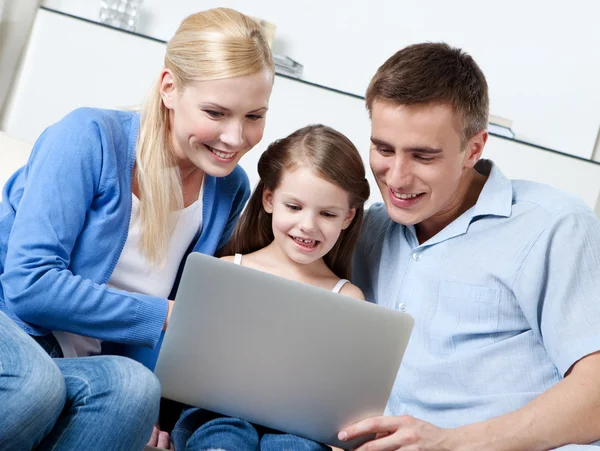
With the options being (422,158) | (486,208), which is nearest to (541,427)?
(486,208)

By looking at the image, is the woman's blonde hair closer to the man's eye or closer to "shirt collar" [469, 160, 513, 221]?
the man's eye

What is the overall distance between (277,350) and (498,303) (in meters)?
0.47

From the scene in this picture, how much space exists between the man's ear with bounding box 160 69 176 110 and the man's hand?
71 cm

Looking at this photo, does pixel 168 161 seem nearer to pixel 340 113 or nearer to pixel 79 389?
pixel 79 389

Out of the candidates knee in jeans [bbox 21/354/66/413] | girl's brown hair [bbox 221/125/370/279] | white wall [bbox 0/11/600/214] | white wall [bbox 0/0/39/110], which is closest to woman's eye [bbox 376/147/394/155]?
girl's brown hair [bbox 221/125/370/279]

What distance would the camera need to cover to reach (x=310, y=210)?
69.1 inches

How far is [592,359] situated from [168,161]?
859 millimetres

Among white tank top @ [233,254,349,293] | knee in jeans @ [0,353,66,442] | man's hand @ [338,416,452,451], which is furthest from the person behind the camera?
white tank top @ [233,254,349,293]

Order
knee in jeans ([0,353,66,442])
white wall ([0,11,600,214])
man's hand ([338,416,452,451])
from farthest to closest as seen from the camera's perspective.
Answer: white wall ([0,11,600,214]), man's hand ([338,416,452,451]), knee in jeans ([0,353,66,442])

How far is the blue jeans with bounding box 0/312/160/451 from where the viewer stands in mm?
1250

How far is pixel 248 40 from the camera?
1630 millimetres

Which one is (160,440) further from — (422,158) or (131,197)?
(422,158)

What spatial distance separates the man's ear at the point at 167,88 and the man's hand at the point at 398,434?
0.71 meters

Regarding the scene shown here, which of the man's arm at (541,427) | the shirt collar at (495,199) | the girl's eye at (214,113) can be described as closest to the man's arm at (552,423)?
the man's arm at (541,427)
